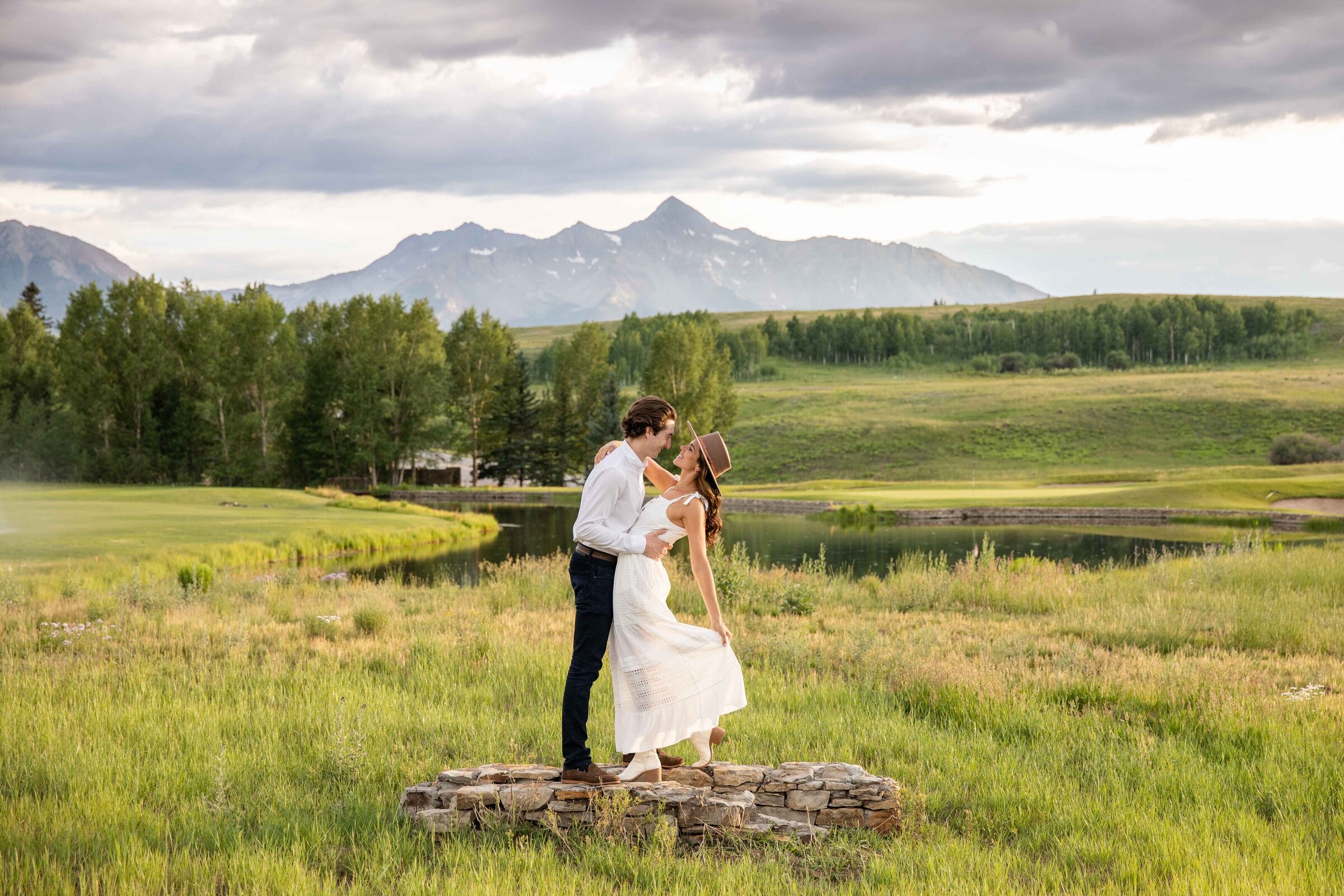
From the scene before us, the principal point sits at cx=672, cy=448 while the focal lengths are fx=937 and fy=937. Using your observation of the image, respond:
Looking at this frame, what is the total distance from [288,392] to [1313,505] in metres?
51.2

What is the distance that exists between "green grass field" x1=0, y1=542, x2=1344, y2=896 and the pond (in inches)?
355

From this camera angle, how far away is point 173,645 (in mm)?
10969

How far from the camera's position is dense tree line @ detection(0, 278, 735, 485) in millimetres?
53219

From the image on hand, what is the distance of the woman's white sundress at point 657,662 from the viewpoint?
5.88 metres

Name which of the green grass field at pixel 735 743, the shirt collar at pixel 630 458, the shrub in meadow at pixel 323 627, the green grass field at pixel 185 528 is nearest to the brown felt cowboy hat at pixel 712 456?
the shirt collar at pixel 630 458

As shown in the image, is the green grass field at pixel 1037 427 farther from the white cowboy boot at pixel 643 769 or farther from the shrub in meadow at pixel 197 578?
the white cowboy boot at pixel 643 769

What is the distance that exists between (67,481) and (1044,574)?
54236 mm

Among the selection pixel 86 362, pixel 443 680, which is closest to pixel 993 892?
Answer: pixel 443 680

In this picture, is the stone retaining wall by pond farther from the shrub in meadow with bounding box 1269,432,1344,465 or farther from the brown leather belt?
the shrub in meadow with bounding box 1269,432,1344,465

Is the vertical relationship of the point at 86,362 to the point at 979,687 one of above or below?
above

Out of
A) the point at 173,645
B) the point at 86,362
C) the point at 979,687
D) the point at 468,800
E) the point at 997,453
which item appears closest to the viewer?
the point at 468,800

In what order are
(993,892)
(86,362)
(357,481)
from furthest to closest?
(357,481)
(86,362)
(993,892)

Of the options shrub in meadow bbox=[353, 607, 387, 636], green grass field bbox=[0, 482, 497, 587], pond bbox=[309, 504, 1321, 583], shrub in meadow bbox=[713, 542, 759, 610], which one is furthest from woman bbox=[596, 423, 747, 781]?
pond bbox=[309, 504, 1321, 583]

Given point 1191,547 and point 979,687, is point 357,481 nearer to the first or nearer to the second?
point 1191,547
